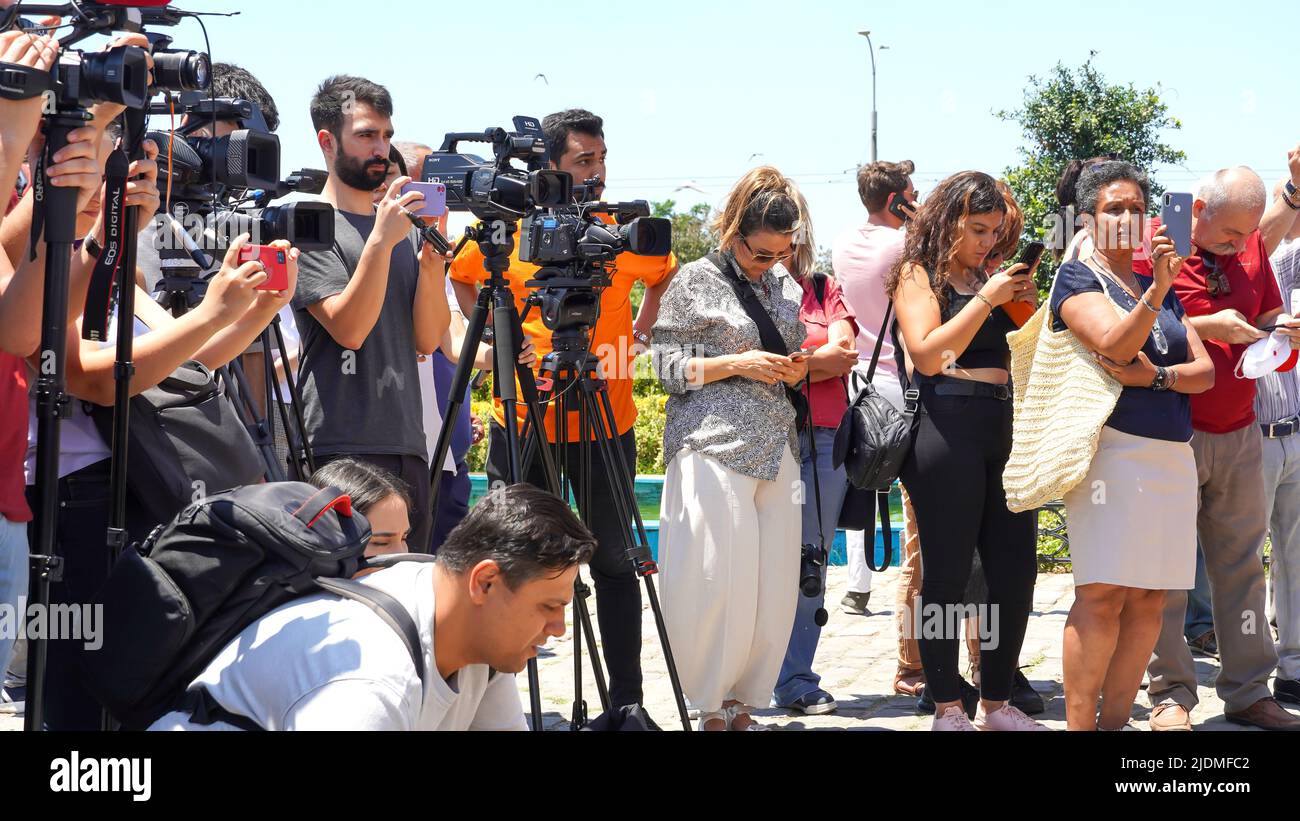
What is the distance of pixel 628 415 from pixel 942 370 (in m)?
1.18

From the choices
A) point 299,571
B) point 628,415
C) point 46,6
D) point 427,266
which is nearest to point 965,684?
point 628,415

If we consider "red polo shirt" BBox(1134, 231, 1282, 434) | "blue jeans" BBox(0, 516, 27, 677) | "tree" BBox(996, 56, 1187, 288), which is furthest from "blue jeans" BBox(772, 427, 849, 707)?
"tree" BBox(996, 56, 1187, 288)

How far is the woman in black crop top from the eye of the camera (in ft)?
15.6

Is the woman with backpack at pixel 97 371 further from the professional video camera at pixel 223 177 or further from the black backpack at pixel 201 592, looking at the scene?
the black backpack at pixel 201 592

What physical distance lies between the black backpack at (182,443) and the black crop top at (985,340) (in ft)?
8.40

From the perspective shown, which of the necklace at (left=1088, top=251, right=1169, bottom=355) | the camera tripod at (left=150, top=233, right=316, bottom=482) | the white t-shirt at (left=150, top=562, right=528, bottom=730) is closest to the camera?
the white t-shirt at (left=150, top=562, right=528, bottom=730)

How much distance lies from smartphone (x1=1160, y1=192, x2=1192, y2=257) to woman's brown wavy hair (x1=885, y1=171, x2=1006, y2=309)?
0.60 metres

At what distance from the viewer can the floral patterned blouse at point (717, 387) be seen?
4.90 metres

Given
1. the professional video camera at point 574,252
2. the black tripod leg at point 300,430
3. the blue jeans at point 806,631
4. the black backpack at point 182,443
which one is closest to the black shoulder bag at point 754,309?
the blue jeans at point 806,631

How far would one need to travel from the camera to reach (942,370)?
479cm

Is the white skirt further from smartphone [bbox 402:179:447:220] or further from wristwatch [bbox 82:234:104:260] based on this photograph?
wristwatch [bbox 82:234:104:260]
